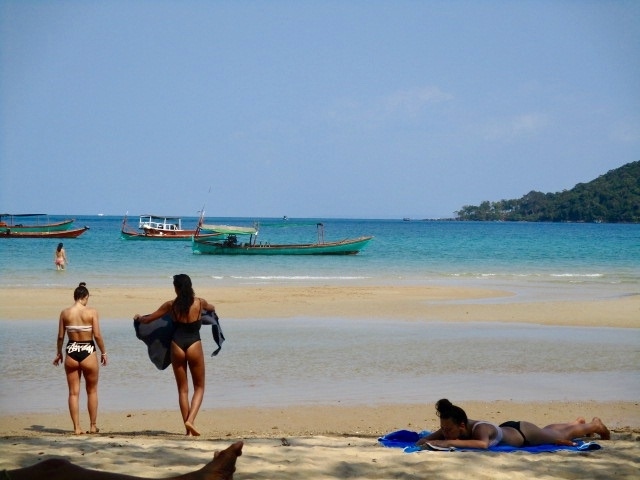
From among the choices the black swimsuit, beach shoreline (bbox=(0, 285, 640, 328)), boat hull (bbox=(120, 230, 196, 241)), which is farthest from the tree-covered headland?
the black swimsuit

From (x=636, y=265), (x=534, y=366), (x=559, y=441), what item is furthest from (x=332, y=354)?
(x=636, y=265)

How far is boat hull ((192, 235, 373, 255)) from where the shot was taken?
46438mm

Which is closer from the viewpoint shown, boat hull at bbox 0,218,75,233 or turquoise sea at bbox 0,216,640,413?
turquoise sea at bbox 0,216,640,413

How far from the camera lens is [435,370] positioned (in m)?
11.0

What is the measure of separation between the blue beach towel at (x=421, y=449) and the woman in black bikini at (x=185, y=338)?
68.4 inches

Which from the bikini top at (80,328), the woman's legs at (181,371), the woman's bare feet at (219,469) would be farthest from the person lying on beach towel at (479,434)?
the bikini top at (80,328)

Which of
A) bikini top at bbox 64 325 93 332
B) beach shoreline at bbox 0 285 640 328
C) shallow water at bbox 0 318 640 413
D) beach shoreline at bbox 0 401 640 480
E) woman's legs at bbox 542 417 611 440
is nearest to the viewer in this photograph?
beach shoreline at bbox 0 401 640 480

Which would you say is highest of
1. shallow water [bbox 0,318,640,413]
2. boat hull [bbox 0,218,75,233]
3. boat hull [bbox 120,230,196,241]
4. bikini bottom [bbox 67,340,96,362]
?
boat hull [bbox 0,218,75,233]

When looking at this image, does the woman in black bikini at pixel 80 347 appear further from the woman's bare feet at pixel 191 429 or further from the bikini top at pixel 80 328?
the woman's bare feet at pixel 191 429

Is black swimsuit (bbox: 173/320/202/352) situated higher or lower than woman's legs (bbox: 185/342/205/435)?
higher

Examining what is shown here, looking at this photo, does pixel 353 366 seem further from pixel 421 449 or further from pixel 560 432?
pixel 421 449

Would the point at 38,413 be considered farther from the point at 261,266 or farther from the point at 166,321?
the point at 261,266

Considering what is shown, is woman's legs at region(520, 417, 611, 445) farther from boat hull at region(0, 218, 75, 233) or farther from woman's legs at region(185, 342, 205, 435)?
boat hull at region(0, 218, 75, 233)

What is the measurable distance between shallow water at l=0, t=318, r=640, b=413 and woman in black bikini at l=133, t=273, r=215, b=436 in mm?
1412
